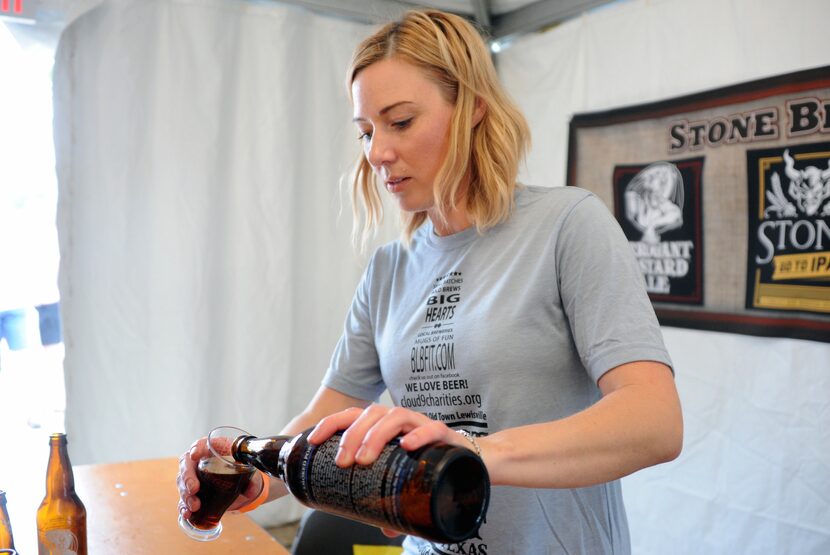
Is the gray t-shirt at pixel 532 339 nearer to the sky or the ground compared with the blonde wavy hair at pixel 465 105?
nearer to the ground

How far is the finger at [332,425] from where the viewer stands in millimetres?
752

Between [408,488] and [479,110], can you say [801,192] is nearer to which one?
[479,110]

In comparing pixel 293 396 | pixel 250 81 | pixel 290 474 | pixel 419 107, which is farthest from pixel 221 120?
pixel 290 474

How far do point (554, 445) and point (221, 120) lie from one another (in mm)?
2373

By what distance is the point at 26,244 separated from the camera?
2.62 m

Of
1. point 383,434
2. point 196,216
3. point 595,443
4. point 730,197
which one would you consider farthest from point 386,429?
point 196,216

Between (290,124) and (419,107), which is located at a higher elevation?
(290,124)

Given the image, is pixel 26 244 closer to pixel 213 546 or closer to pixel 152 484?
pixel 152 484

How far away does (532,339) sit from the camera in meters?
1.09

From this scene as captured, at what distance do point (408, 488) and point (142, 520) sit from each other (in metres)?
1.00

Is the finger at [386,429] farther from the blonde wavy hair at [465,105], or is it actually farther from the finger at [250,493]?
the blonde wavy hair at [465,105]

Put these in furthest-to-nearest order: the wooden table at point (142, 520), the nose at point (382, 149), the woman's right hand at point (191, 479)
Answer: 1. the wooden table at point (142, 520)
2. the nose at point (382, 149)
3. the woman's right hand at point (191, 479)

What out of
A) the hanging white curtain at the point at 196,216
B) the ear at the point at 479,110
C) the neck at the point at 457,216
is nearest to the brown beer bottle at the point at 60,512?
the neck at the point at 457,216

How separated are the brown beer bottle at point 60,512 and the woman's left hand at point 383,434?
600 mm
